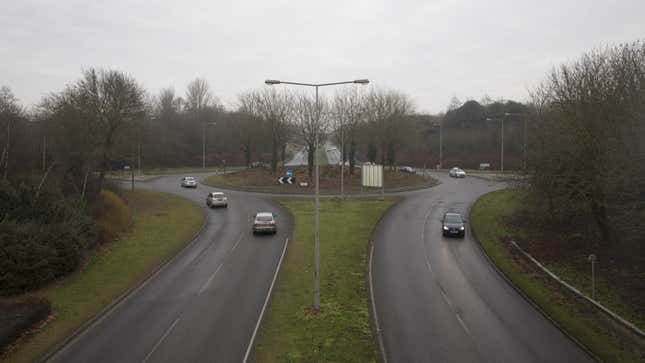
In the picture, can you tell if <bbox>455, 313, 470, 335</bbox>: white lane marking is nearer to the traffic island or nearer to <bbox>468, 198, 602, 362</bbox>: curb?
<bbox>468, 198, 602, 362</bbox>: curb

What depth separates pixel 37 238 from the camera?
71.5 feet

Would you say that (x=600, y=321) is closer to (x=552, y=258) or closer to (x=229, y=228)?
(x=552, y=258)

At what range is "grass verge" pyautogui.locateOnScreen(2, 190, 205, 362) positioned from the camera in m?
15.7

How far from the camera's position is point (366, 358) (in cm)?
1373

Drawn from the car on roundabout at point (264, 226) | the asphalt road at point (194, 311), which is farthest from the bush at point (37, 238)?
the car on roundabout at point (264, 226)

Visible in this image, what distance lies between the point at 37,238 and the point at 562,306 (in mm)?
23104

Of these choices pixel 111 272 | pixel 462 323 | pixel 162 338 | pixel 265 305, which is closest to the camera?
pixel 162 338

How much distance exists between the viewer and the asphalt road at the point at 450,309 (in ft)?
47.3

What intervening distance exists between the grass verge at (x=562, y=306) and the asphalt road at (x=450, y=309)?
1.72ft

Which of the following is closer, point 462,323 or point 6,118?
point 462,323

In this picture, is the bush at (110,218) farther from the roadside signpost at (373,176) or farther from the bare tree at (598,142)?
the bare tree at (598,142)

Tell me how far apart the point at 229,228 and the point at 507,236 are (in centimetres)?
1938

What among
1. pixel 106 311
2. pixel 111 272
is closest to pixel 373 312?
pixel 106 311

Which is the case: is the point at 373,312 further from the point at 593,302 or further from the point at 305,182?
the point at 305,182
